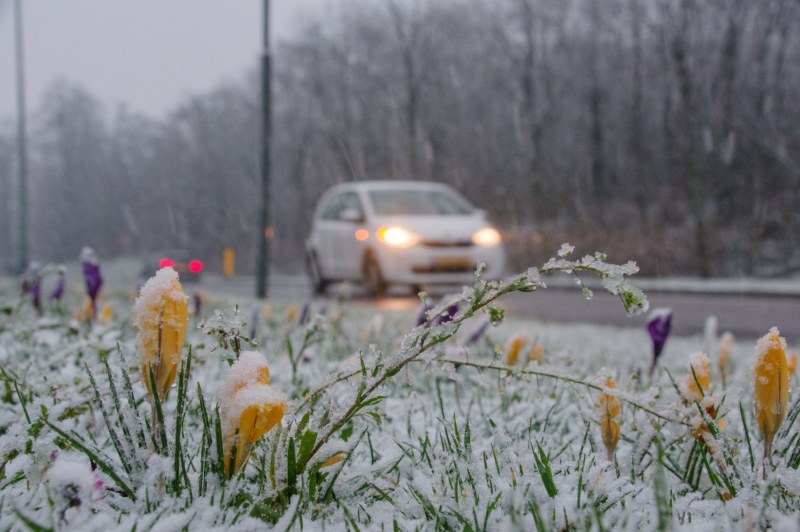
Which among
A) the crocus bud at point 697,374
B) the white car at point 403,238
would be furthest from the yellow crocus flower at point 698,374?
the white car at point 403,238

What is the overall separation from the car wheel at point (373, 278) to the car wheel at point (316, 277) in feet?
5.32

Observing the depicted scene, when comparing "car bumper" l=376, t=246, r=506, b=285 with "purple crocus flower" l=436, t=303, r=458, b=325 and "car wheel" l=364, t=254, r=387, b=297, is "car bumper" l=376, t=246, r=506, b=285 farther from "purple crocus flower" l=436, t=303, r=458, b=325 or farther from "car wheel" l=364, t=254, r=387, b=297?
"purple crocus flower" l=436, t=303, r=458, b=325

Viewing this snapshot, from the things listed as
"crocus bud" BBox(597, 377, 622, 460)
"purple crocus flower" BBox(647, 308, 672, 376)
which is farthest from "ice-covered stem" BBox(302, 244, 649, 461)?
"purple crocus flower" BBox(647, 308, 672, 376)

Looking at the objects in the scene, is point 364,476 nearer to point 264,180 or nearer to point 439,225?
point 439,225

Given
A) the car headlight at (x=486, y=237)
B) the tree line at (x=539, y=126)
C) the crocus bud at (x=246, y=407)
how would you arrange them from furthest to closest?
the tree line at (x=539, y=126)
the car headlight at (x=486, y=237)
the crocus bud at (x=246, y=407)

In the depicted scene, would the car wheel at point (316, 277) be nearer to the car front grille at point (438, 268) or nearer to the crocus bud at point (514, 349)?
the car front grille at point (438, 268)

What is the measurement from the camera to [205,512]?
34.4 inches

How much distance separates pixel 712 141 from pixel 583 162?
910cm

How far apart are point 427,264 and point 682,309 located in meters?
3.72

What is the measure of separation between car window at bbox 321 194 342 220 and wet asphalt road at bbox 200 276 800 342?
1319 millimetres

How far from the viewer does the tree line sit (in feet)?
69.6

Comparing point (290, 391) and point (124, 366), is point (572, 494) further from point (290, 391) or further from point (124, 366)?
point (290, 391)

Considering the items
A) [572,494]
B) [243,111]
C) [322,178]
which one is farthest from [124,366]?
[243,111]

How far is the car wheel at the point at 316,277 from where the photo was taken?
11.6m
